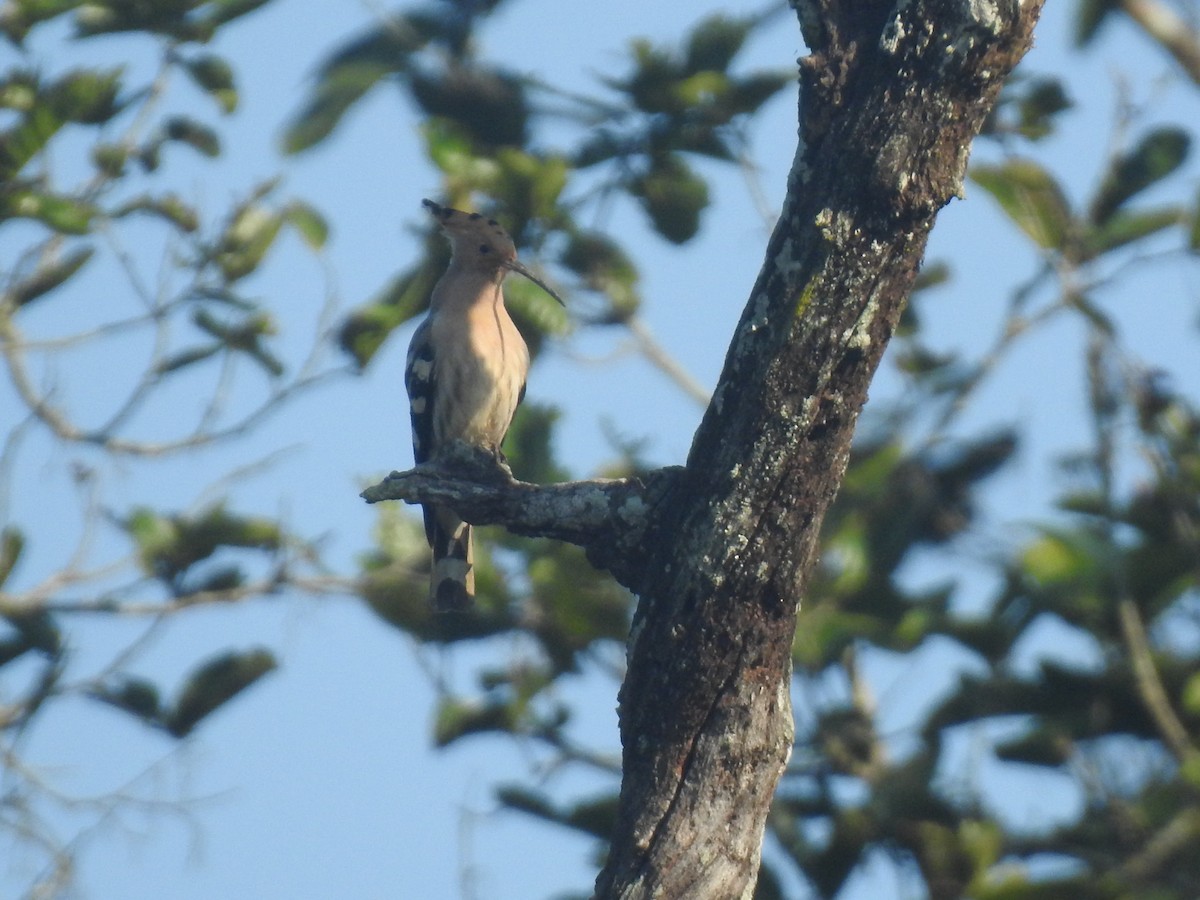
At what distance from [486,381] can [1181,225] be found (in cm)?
239

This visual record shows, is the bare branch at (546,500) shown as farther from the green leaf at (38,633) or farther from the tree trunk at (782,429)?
the green leaf at (38,633)

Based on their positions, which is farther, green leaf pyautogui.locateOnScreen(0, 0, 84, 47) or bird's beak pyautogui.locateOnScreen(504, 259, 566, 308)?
bird's beak pyautogui.locateOnScreen(504, 259, 566, 308)

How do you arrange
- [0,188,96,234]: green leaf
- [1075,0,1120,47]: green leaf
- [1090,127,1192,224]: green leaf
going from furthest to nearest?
[1075,0,1120,47]: green leaf
[0,188,96,234]: green leaf
[1090,127,1192,224]: green leaf

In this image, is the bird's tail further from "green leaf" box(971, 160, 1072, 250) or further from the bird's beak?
"green leaf" box(971, 160, 1072, 250)

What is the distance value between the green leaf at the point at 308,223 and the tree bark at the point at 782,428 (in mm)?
3841

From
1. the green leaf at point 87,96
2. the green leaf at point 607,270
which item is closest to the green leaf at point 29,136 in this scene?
the green leaf at point 87,96

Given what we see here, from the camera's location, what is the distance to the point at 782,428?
296 centimetres

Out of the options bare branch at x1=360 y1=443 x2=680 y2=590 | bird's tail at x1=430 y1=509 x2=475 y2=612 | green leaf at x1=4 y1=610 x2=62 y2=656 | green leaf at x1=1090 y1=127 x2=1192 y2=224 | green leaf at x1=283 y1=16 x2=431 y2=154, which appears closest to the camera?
bare branch at x1=360 y1=443 x2=680 y2=590

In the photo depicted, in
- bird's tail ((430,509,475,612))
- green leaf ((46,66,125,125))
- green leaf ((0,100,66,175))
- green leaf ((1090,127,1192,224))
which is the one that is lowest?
bird's tail ((430,509,475,612))

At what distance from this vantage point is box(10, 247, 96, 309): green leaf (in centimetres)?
658

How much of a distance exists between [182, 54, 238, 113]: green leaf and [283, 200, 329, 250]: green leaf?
49 cm

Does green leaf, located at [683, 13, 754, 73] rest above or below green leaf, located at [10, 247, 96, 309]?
above

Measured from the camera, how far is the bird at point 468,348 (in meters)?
5.70

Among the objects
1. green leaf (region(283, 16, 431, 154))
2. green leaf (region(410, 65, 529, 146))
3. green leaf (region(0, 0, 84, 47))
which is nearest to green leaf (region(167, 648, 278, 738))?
green leaf (region(410, 65, 529, 146))
